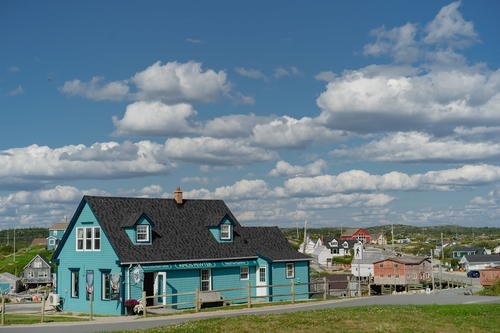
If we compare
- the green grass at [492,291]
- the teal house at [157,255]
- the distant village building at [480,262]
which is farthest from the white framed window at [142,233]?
the distant village building at [480,262]

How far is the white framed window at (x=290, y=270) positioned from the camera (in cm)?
4625

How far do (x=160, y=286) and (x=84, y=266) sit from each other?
549 cm

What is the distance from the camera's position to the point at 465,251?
152 m

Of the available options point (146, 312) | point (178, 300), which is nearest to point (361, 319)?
point (146, 312)

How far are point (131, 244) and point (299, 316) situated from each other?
16415mm

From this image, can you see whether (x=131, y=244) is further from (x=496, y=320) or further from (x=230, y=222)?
(x=496, y=320)

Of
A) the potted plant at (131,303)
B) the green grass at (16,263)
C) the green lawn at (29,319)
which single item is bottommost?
the green grass at (16,263)

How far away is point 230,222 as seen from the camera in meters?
45.3

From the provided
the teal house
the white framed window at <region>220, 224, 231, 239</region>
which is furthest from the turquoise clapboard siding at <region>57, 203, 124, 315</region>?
the white framed window at <region>220, 224, 231, 239</region>

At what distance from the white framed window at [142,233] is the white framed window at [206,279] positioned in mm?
4626

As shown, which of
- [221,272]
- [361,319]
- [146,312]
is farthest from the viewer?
[221,272]

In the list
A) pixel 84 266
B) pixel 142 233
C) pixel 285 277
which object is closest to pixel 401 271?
pixel 285 277

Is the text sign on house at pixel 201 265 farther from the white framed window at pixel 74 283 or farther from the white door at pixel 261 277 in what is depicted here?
the white framed window at pixel 74 283

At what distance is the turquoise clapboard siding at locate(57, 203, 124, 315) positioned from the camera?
37.0 meters
